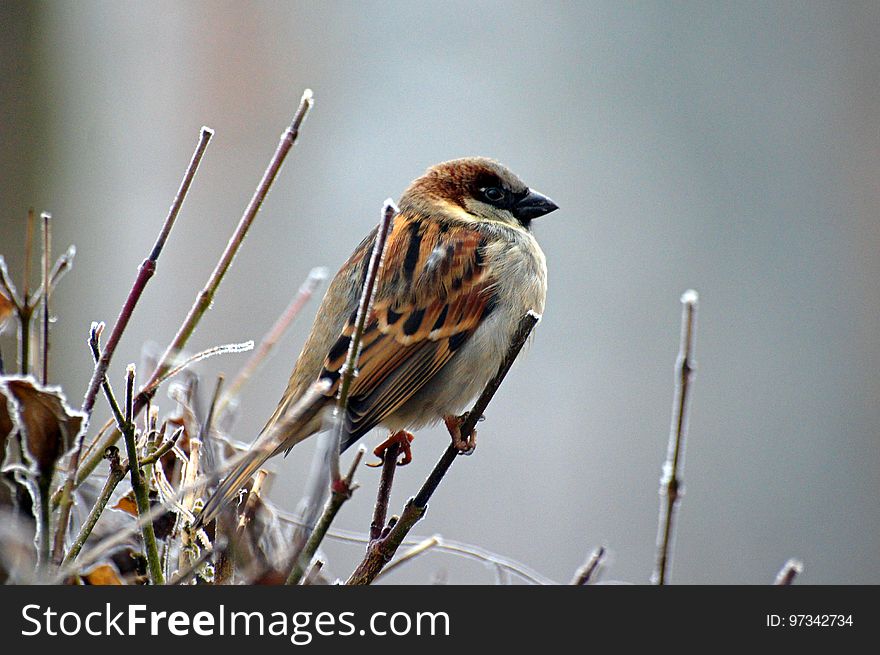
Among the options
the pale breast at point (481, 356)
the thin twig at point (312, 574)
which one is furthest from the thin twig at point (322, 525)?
A: the pale breast at point (481, 356)

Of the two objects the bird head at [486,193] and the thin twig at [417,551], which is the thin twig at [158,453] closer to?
the thin twig at [417,551]

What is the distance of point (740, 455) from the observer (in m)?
4.14

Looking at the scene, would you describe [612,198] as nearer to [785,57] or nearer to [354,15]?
[785,57]

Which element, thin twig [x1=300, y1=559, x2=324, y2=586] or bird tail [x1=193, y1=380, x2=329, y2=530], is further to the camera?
thin twig [x1=300, y1=559, x2=324, y2=586]

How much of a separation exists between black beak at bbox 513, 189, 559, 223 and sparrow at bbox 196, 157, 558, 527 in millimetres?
187

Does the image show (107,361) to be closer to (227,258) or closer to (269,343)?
(227,258)

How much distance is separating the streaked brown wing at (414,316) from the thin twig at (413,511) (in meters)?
0.77

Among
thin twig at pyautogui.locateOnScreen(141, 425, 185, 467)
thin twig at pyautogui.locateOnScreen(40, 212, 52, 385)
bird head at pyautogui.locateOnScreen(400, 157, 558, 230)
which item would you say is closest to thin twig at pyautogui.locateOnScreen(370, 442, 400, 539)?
thin twig at pyautogui.locateOnScreen(141, 425, 185, 467)

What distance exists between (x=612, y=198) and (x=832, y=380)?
4.18 ft

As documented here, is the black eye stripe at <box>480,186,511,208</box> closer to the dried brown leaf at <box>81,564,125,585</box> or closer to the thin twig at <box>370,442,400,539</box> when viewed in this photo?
the thin twig at <box>370,442,400,539</box>

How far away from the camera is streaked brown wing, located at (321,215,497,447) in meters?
2.10

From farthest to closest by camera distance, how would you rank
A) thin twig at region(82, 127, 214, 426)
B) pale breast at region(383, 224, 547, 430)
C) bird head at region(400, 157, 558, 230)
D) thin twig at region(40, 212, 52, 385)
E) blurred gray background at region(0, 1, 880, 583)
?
blurred gray background at region(0, 1, 880, 583)
bird head at region(400, 157, 558, 230)
pale breast at region(383, 224, 547, 430)
thin twig at region(40, 212, 52, 385)
thin twig at region(82, 127, 214, 426)

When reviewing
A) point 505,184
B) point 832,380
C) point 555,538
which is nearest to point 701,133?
point 832,380

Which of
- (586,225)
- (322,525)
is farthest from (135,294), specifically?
(586,225)
